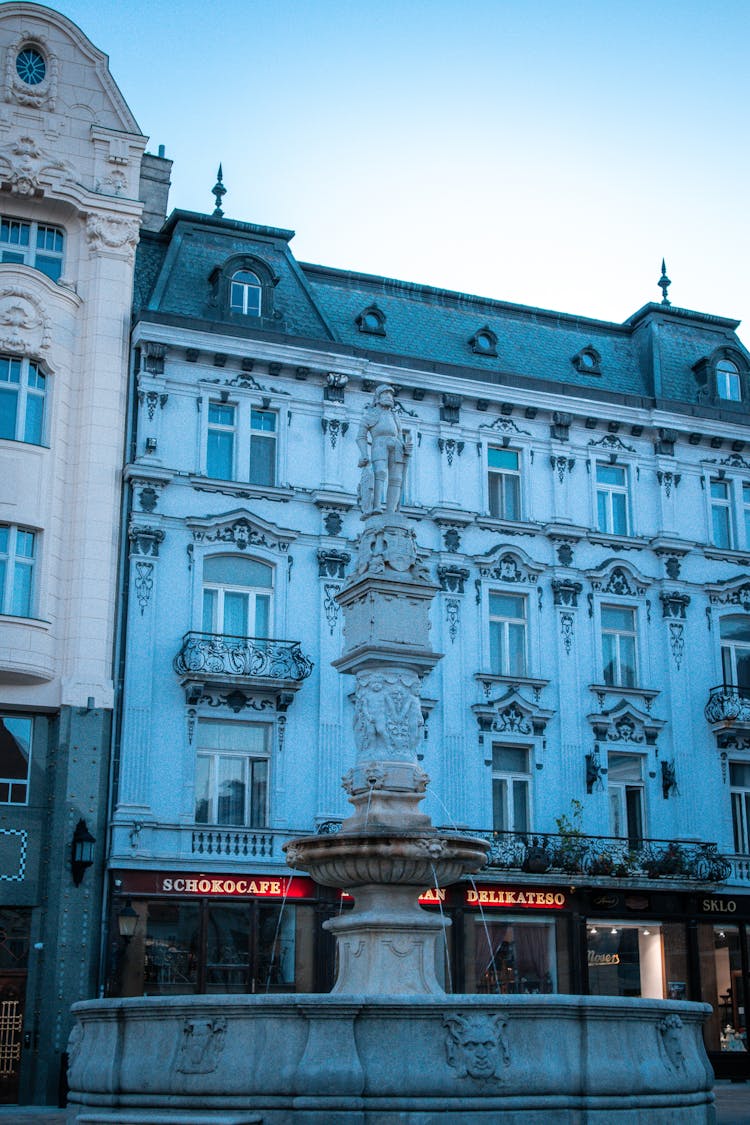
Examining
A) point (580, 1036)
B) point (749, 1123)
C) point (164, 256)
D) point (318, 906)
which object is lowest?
point (749, 1123)

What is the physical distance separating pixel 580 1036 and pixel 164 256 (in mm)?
26315

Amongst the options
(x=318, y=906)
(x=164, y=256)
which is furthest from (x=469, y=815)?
(x=164, y=256)

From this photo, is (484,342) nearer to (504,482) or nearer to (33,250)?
(504,482)

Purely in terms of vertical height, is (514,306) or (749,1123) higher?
(514,306)

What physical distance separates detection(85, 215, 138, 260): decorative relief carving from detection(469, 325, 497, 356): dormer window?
9575mm

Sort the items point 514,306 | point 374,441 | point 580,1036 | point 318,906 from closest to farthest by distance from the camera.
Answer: point 580,1036 → point 374,441 → point 318,906 → point 514,306

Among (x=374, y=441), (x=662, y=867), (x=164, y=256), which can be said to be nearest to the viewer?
(x=374, y=441)

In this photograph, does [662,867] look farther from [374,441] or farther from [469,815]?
[374,441]

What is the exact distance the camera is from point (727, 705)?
35.7m

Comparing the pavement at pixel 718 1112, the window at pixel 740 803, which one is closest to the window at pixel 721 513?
the window at pixel 740 803

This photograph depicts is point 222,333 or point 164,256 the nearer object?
point 222,333

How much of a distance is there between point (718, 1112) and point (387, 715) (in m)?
9.73

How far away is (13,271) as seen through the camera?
103ft

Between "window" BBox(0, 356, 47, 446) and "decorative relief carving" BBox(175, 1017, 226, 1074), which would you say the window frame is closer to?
"window" BBox(0, 356, 47, 446)
